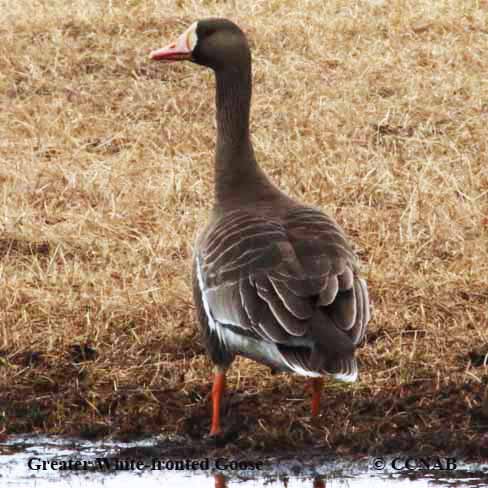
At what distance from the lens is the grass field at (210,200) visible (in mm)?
5668

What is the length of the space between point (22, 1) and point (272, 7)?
7.37 ft

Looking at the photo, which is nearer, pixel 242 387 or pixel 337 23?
pixel 242 387

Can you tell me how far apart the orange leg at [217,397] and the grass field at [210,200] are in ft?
0.34

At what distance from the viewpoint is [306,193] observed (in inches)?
318

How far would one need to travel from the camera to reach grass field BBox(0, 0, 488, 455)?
567 centimetres

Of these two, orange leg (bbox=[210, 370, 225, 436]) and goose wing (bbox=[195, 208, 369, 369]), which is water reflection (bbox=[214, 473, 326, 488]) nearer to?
orange leg (bbox=[210, 370, 225, 436])

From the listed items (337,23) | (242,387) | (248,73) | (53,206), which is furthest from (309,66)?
(242,387)

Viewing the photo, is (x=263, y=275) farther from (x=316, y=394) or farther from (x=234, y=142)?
(x=234, y=142)

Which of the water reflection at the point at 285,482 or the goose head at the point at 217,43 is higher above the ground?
the goose head at the point at 217,43

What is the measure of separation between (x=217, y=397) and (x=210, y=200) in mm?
2827

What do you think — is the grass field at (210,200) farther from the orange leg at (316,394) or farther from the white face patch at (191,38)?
the white face patch at (191,38)

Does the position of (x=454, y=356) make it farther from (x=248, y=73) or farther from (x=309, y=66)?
(x=309, y=66)

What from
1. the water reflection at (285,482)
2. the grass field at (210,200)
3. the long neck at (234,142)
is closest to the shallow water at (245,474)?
the water reflection at (285,482)

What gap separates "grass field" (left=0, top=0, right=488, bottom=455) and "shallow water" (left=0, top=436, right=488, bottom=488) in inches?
6.2
